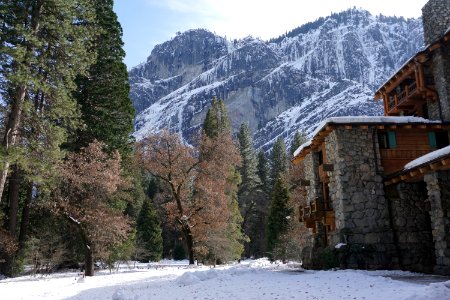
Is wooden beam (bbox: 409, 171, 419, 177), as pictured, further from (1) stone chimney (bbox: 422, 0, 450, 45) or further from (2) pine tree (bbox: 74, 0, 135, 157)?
(2) pine tree (bbox: 74, 0, 135, 157)

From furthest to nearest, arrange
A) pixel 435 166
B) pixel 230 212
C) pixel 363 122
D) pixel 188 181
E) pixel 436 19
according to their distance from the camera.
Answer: pixel 230 212
pixel 188 181
pixel 436 19
pixel 363 122
pixel 435 166

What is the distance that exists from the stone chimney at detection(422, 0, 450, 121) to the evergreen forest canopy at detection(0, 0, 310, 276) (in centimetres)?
1366

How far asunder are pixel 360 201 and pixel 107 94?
1666cm

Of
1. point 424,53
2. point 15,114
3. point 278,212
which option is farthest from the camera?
point 278,212

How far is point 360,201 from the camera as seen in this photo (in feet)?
59.8

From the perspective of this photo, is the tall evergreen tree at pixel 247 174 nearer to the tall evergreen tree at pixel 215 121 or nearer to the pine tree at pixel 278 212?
the tall evergreen tree at pixel 215 121

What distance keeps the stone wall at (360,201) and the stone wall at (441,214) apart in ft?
8.99

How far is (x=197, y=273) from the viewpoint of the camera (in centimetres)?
1555

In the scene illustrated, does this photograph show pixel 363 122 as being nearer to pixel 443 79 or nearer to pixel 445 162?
pixel 445 162

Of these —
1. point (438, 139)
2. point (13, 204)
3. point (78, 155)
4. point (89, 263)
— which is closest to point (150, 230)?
point (13, 204)

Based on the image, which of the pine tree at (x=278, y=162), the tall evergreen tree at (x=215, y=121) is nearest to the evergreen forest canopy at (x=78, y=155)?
the tall evergreen tree at (x=215, y=121)

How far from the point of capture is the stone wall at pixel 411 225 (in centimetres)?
1738

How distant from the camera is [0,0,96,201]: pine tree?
47.5ft

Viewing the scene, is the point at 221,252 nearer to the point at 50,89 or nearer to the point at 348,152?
the point at 348,152
